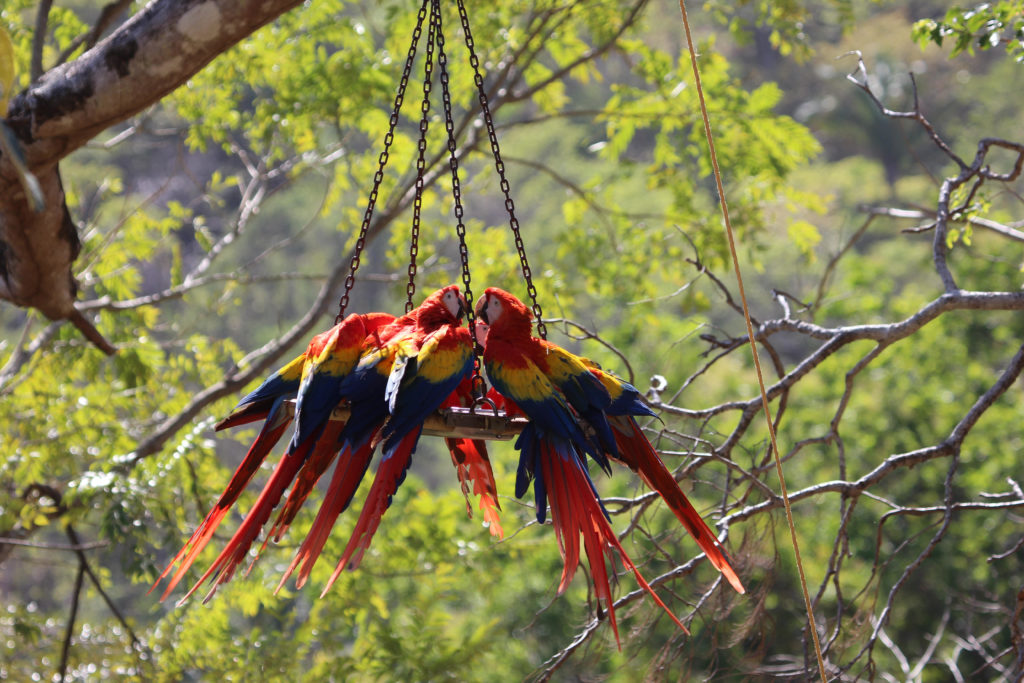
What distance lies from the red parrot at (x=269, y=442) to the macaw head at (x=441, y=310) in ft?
0.39

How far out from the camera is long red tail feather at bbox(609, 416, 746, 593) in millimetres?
1780

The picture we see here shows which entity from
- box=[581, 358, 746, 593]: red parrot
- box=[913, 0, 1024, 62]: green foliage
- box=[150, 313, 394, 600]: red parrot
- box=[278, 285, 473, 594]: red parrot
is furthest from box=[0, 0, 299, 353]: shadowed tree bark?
box=[913, 0, 1024, 62]: green foliage

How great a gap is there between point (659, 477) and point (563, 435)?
0.21 m

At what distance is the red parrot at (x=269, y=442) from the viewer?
5.51 feet

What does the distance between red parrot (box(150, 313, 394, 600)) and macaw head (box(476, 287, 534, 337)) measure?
25 cm

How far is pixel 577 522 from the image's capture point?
1768mm

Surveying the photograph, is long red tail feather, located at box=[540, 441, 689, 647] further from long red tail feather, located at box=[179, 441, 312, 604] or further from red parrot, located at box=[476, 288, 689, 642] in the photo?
long red tail feather, located at box=[179, 441, 312, 604]

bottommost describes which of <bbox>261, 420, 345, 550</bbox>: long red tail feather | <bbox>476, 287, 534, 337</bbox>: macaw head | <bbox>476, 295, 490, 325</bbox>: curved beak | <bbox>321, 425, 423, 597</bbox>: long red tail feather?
<bbox>321, 425, 423, 597</bbox>: long red tail feather

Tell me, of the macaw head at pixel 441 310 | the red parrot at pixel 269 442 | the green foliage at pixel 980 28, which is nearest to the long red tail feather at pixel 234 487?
the red parrot at pixel 269 442

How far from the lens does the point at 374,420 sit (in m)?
1.77

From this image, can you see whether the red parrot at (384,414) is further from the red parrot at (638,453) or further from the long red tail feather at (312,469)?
the red parrot at (638,453)

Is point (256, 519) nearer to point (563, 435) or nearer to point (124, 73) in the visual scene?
point (563, 435)

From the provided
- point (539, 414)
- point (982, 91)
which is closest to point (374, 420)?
point (539, 414)

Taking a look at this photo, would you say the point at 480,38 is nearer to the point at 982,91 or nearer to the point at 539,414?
the point at 539,414
